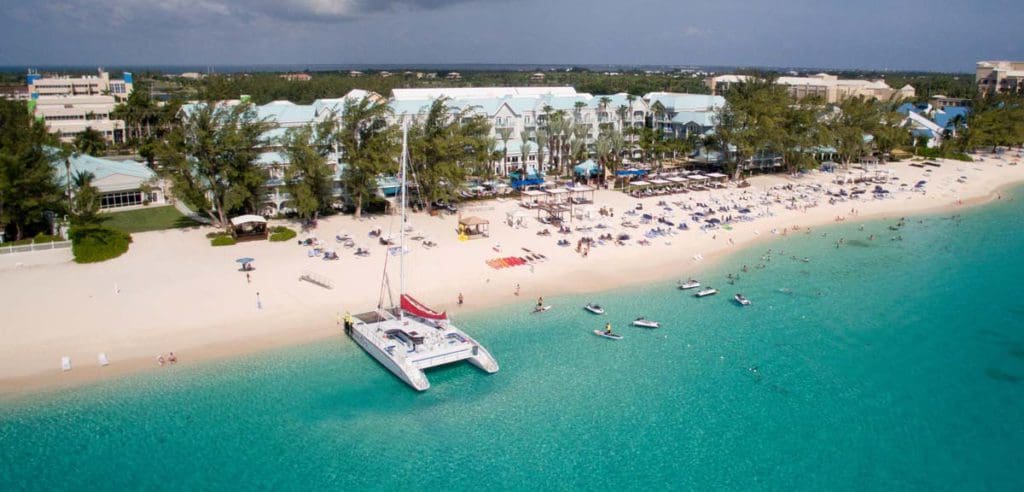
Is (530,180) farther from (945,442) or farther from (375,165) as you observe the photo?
(945,442)

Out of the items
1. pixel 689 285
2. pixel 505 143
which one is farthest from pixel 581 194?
pixel 689 285

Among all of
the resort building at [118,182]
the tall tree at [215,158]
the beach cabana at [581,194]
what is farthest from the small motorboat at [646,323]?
the resort building at [118,182]

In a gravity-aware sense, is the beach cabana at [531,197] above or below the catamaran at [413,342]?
above

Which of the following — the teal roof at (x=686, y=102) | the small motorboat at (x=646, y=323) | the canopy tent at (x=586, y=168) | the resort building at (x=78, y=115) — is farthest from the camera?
the resort building at (x=78, y=115)

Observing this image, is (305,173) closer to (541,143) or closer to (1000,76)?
(541,143)

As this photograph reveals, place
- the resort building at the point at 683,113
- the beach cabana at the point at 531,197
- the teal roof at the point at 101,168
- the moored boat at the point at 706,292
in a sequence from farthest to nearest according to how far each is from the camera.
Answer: the resort building at the point at 683,113, the beach cabana at the point at 531,197, the teal roof at the point at 101,168, the moored boat at the point at 706,292

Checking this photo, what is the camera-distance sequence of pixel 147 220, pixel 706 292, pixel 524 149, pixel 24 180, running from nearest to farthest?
pixel 706 292, pixel 24 180, pixel 147 220, pixel 524 149

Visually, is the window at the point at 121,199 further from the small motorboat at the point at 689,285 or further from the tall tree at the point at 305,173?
the small motorboat at the point at 689,285

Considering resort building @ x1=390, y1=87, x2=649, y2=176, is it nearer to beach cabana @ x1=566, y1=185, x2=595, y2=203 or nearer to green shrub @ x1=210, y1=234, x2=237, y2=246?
beach cabana @ x1=566, y1=185, x2=595, y2=203
